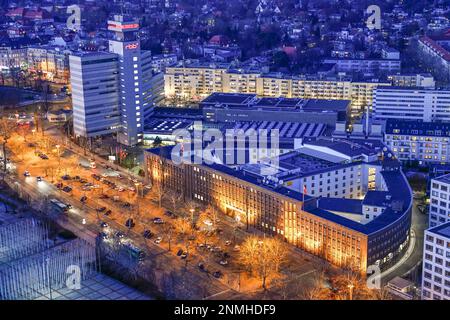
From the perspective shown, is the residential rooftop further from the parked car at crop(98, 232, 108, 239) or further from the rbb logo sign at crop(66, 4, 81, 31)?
the rbb logo sign at crop(66, 4, 81, 31)

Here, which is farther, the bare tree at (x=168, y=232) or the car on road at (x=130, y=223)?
the car on road at (x=130, y=223)

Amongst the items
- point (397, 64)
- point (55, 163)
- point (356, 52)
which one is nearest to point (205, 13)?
point (356, 52)

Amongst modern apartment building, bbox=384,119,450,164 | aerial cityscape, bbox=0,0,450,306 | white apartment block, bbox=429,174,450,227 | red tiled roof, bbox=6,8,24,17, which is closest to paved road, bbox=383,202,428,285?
aerial cityscape, bbox=0,0,450,306

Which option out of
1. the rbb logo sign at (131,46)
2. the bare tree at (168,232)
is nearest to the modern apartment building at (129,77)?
the rbb logo sign at (131,46)

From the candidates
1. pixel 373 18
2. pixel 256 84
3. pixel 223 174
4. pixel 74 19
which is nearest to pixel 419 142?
pixel 223 174

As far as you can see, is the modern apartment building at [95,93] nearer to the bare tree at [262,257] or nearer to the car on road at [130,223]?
the car on road at [130,223]

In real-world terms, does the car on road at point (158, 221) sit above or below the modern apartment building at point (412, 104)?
below

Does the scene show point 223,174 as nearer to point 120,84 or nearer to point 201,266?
point 201,266
